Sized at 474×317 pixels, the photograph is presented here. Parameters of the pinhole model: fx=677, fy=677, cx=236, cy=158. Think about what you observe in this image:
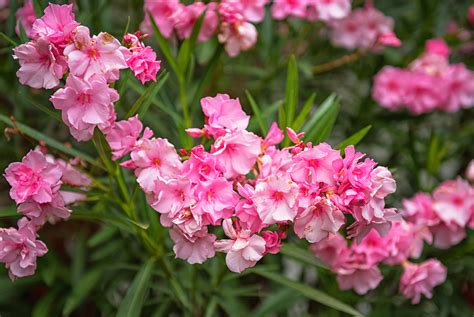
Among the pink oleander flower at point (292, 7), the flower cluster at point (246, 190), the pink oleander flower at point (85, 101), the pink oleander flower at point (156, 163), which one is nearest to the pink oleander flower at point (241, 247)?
the flower cluster at point (246, 190)

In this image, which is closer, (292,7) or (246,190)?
(246,190)

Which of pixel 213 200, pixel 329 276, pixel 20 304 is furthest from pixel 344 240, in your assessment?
pixel 20 304

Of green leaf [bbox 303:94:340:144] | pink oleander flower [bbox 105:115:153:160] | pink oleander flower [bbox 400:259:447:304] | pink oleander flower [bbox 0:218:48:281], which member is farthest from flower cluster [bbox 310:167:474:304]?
pink oleander flower [bbox 0:218:48:281]

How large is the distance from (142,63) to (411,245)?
0.71 m

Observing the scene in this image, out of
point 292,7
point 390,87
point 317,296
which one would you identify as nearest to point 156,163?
point 317,296

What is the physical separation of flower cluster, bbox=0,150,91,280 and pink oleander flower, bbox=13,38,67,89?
0.13m

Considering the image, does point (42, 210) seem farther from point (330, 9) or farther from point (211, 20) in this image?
point (330, 9)

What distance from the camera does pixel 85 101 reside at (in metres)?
0.98

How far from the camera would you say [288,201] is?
3.21ft

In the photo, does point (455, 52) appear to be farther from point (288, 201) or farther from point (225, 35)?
point (288, 201)

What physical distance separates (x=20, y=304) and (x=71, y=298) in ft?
1.17

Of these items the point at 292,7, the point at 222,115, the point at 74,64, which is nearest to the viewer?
the point at 74,64

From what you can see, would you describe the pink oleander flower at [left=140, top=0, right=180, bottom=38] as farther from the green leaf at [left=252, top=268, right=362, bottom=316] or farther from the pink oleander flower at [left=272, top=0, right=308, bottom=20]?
the green leaf at [left=252, top=268, right=362, bottom=316]

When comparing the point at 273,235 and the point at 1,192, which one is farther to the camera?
the point at 1,192
